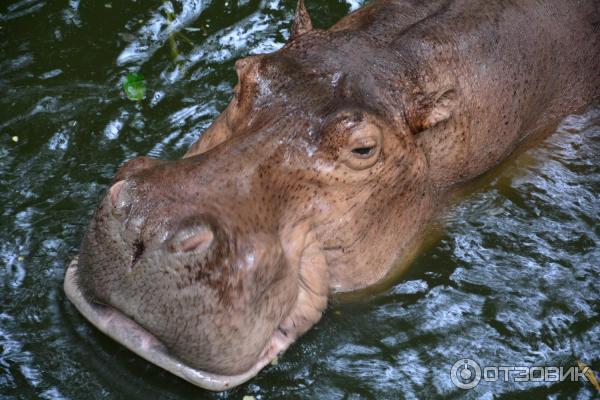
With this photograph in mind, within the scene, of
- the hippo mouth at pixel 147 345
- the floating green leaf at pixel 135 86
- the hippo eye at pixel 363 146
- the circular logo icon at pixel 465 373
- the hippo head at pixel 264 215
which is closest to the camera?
the hippo head at pixel 264 215

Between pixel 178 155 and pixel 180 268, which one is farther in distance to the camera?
pixel 178 155

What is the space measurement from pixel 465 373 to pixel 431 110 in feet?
4.72

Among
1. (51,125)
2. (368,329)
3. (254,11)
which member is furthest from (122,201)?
(254,11)

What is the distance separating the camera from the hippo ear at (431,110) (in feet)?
14.0

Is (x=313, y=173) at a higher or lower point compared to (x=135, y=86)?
lower

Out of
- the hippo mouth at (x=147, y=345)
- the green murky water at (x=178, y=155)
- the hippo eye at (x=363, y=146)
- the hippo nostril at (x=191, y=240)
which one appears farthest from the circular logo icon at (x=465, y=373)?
the hippo nostril at (x=191, y=240)

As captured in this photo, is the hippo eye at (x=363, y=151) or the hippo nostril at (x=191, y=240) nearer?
the hippo nostril at (x=191, y=240)

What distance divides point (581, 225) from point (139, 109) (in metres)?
3.11

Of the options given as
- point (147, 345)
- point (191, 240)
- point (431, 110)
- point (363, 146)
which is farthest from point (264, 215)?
point (431, 110)

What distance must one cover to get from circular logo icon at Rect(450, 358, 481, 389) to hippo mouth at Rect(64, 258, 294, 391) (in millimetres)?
1081

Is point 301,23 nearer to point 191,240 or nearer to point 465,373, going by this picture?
point 191,240

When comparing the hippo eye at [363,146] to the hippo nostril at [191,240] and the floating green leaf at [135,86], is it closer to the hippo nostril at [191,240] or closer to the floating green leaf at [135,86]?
the hippo nostril at [191,240]

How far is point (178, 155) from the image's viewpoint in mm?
5406

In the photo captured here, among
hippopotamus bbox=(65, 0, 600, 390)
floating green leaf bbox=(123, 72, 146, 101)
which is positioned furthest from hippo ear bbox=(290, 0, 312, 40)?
floating green leaf bbox=(123, 72, 146, 101)
